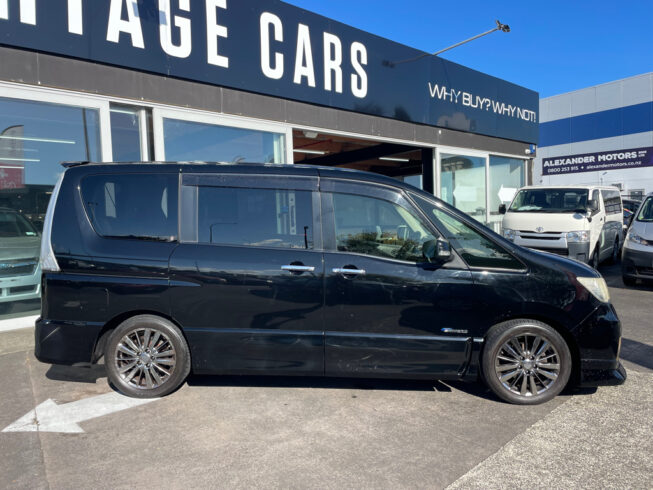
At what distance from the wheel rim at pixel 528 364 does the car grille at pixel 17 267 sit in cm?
573

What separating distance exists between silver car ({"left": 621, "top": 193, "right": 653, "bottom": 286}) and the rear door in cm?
665

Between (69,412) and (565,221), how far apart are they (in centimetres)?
889

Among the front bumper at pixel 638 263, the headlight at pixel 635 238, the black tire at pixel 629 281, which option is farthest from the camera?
the black tire at pixel 629 281

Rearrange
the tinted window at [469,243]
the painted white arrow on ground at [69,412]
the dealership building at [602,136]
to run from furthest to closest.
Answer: the dealership building at [602,136] → the tinted window at [469,243] → the painted white arrow on ground at [69,412]

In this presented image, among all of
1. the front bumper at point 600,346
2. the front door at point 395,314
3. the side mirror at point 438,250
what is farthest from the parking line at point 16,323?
the front bumper at point 600,346

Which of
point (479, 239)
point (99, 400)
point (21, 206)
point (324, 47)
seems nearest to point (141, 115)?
point (21, 206)

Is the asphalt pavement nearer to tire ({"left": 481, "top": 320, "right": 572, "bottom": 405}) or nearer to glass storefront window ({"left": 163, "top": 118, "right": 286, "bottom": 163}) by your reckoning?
tire ({"left": 481, "top": 320, "right": 572, "bottom": 405})

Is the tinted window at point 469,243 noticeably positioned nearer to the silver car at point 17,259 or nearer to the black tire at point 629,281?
the silver car at point 17,259

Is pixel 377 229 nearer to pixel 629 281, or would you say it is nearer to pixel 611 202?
pixel 629 281

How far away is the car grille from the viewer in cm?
583

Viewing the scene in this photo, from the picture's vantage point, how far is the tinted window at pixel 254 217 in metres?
3.59

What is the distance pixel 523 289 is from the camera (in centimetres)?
346

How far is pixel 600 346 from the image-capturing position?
3.44 meters

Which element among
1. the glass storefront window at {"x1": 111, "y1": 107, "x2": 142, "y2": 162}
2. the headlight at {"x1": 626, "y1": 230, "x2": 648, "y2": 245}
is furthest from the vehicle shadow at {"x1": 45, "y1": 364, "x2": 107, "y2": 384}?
the headlight at {"x1": 626, "y1": 230, "x2": 648, "y2": 245}
